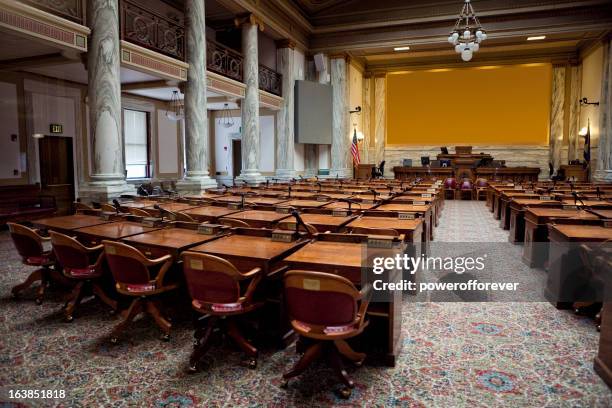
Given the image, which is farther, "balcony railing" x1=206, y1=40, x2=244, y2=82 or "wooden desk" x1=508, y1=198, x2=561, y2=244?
"balcony railing" x1=206, y1=40, x2=244, y2=82

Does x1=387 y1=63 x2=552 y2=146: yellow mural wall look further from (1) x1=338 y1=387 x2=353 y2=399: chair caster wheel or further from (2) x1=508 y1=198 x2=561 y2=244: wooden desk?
(1) x1=338 y1=387 x2=353 y2=399: chair caster wheel

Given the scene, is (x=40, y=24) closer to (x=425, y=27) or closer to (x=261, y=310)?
(x=261, y=310)

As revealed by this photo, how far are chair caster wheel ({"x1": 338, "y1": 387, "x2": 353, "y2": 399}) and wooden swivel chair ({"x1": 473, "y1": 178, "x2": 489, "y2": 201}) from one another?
13400 mm

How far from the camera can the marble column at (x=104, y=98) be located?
22.8 ft

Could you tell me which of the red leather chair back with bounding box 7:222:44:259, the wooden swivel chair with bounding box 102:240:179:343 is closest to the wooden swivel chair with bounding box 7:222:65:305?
the red leather chair back with bounding box 7:222:44:259

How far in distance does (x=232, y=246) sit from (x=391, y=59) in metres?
17.3

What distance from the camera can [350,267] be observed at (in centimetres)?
262

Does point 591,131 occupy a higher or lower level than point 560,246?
higher

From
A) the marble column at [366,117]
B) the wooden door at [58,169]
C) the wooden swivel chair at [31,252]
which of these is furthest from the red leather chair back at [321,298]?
the marble column at [366,117]

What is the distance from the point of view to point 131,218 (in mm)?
4660

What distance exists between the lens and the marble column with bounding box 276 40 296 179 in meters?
14.4

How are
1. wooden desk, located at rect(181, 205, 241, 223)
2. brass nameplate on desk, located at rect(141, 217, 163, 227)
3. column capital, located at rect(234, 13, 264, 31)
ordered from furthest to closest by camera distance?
column capital, located at rect(234, 13, 264, 31)
wooden desk, located at rect(181, 205, 241, 223)
brass nameplate on desk, located at rect(141, 217, 163, 227)

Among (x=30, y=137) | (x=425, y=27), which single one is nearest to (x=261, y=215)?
(x=30, y=137)

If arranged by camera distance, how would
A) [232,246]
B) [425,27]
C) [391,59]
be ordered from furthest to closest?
[391,59]
[425,27]
[232,246]
